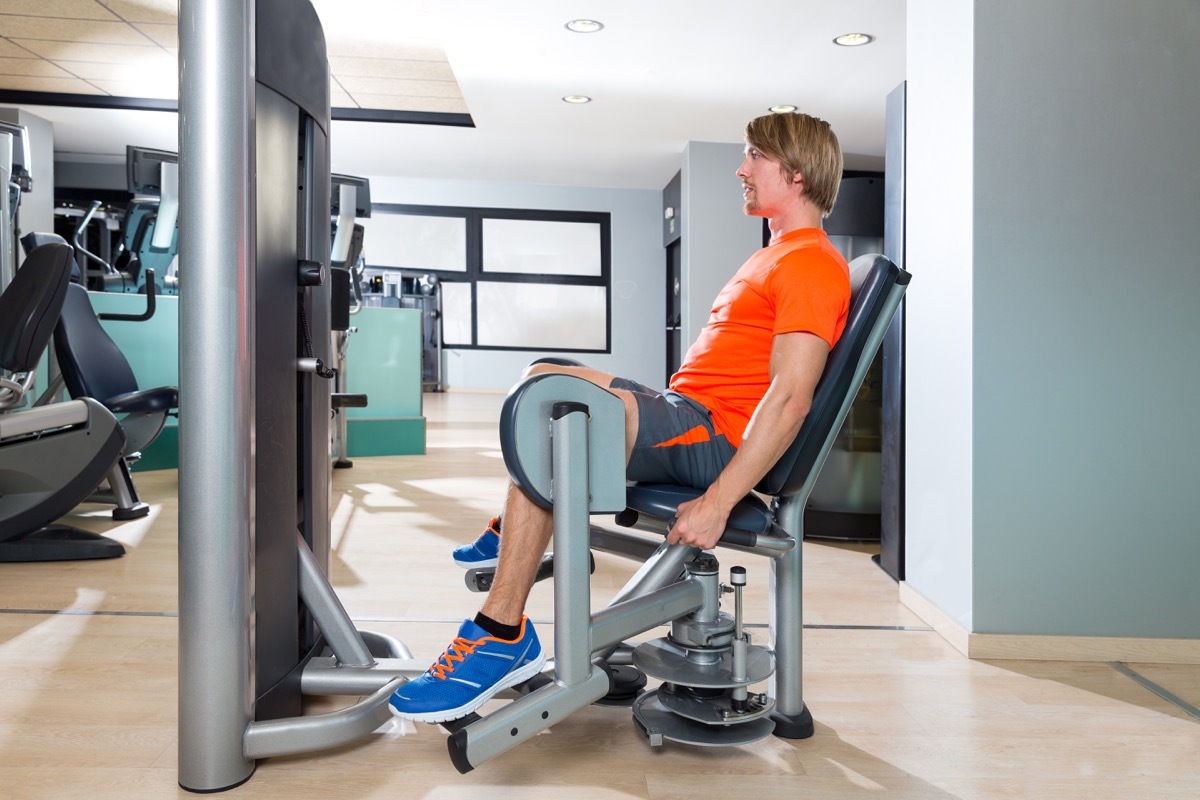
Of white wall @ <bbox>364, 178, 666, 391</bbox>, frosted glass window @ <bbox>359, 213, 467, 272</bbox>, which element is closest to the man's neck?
white wall @ <bbox>364, 178, 666, 391</bbox>

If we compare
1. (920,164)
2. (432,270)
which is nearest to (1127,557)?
(920,164)

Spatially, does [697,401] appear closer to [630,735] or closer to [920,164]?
[630,735]

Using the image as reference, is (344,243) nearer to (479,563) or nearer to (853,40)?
(853,40)

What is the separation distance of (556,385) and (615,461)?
0.15 meters

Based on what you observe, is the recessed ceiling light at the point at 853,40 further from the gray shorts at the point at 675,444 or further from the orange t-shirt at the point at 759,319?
the gray shorts at the point at 675,444

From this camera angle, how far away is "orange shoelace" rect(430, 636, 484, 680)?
4.46ft

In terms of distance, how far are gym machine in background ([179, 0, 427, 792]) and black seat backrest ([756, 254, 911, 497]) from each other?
802 millimetres

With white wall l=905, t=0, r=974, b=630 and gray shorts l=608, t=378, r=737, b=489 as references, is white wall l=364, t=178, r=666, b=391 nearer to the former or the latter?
white wall l=905, t=0, r=974, b=630

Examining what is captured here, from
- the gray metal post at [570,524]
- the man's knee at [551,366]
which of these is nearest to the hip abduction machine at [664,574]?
the gray metal post at [570,524]

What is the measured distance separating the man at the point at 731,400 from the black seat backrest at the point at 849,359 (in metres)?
0.03

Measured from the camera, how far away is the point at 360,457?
527cm

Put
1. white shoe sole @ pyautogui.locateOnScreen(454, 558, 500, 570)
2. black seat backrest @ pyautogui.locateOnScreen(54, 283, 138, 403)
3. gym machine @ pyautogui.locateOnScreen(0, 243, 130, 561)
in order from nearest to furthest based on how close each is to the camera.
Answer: white shoe sole @ pyautogui.locateOnScreen(454, 558, 500, 570) < gym machine @ pyautogui.locateOnScreen(0, 243, 130, 561) < black seat backrest @ pyautogui.locateOnScreen(54, 283, 138, 403)

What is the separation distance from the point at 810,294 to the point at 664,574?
52 centimetres

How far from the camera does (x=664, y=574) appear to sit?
4.92 ft
